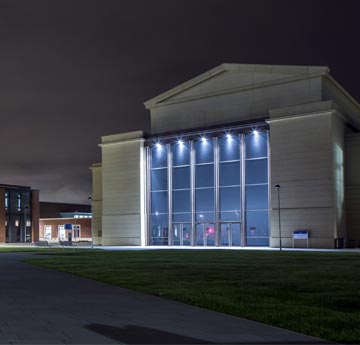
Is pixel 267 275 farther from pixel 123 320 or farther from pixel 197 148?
pixel 197 148

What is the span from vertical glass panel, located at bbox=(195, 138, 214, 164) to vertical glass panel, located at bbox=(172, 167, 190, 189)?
193cm

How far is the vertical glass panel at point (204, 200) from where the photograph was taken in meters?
58.9

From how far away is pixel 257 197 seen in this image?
55.7 meters

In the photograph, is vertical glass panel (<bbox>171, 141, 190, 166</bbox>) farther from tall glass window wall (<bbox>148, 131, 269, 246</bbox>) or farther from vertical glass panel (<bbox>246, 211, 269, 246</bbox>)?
vertical glass panel (<bbox>246, 211, 269, 246</bbox>)

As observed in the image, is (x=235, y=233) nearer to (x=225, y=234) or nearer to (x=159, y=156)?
(x=225, y=234)

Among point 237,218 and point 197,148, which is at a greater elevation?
point 197,148

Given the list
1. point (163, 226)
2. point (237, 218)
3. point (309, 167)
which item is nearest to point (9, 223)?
point (163, 226)

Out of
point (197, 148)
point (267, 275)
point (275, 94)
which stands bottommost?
point (267, 275)

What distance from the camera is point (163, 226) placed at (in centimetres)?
6212

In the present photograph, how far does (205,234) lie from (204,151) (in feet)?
30.0

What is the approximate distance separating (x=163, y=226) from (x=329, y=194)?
20.2 metres

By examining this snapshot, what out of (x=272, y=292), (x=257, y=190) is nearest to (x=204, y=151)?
(x=257, y=190)

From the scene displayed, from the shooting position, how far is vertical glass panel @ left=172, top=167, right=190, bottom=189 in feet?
200

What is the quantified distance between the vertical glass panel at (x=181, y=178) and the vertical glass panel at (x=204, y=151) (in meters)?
1.93
